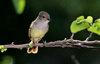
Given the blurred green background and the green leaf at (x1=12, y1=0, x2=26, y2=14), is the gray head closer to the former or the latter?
the green leaf at (x1=12, y1=0, x2=26, y2=14)

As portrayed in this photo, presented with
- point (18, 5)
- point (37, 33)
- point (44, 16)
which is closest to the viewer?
point (18, 5)

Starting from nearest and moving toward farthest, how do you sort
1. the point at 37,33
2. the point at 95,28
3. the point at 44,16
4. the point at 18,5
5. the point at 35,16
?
the point at 18,5 < the point at 95,28 < the point at 44,16 < the point at 37,33 < the point at 35,16

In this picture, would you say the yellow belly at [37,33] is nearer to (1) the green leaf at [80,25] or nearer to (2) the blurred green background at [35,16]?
(1) the green leaf at [80,25]

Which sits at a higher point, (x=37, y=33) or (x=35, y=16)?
(x=35, y=16)

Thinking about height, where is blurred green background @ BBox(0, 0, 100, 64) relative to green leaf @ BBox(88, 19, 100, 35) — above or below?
above

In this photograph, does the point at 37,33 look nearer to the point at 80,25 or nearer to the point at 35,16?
the point at 80,25

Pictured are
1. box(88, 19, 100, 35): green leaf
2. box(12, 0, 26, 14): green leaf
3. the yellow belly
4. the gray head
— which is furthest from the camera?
the yellow belly

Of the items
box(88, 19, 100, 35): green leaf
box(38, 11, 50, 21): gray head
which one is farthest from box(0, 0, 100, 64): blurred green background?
box(88, 19, 100, 35): green leaf

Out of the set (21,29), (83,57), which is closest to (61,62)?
(83,57)

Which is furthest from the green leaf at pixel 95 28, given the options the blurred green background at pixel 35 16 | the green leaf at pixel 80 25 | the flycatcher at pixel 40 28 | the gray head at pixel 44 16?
the blurred green background at pixel 35 16

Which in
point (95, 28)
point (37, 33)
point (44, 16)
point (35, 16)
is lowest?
point (95, 28)

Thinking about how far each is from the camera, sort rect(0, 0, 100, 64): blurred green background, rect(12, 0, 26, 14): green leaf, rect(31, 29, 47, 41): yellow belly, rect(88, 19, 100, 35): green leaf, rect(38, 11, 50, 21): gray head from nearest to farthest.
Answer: rect(12, 0, 26, 14): green leaf → rect(88, 19, 100, 35): green leaf → rect(38, 11, 50, 21): gray head → rect(31, 29, 47, 41): yellow belly → rect(0, 0, 100, 64): blurred green background

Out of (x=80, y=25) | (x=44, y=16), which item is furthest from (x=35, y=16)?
(x=80, y=25)

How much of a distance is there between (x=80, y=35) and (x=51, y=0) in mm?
1095
